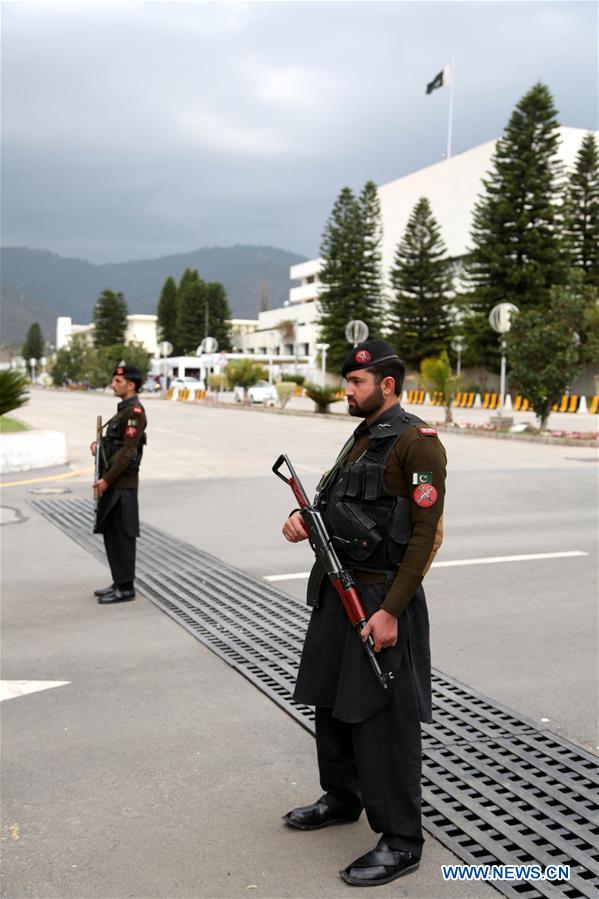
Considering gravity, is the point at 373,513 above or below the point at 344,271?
below

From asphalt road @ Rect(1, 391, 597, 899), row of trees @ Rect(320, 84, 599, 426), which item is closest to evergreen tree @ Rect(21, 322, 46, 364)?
row of trees @ Rect(320, 84, 599, 426)

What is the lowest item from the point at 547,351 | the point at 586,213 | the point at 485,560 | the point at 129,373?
the point at 485,560

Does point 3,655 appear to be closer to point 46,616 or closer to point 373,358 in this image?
point 46,616

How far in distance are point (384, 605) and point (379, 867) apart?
832 millimetres

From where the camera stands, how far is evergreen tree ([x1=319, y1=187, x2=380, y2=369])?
5738cm

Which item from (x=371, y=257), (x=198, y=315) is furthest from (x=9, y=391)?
(x=198, y=315)

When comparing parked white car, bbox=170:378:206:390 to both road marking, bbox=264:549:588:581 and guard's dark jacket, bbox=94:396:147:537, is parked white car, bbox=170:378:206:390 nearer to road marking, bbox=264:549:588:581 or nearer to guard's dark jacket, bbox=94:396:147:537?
road marking, bbox=264:549:588:581

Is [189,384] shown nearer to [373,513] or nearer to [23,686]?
[23,686]

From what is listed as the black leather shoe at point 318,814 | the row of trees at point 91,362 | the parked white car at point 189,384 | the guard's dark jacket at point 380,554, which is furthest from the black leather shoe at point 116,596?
the row of trees at point 91,362

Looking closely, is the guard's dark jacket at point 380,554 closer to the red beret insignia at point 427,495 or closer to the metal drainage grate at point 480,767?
the red beret insignia at point 427,495

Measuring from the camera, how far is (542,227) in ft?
145

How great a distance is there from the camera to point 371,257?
5756 cm

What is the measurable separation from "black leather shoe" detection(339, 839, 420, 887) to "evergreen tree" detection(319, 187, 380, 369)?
54595 millimetres

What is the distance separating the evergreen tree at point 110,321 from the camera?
100125 mm
